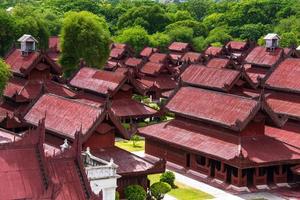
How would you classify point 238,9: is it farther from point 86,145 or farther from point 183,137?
point 86,145

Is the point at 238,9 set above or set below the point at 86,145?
below


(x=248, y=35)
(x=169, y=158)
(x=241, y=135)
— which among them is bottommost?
(x=248, y=35)

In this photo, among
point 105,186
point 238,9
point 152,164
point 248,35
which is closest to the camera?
point 105,186

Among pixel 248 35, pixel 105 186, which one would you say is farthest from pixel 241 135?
pixel 248 35

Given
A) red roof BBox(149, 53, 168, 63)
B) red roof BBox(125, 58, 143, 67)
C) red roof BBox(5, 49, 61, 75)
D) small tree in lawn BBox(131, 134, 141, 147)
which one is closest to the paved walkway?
small tree in lawn BBox(131, 134, 141, 147)

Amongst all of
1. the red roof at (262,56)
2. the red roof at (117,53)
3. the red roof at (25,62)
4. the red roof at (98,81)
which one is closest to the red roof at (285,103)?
the red roof at (262,56)

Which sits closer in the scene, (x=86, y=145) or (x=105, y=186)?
(x=105, y=186)

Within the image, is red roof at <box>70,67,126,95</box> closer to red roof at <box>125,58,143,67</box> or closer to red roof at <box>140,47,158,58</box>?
red roof at <box>125,58,143,67</box>
